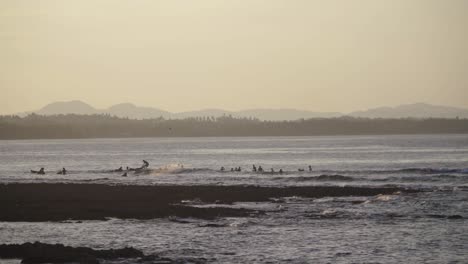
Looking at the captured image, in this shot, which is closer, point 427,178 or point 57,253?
point 57,253

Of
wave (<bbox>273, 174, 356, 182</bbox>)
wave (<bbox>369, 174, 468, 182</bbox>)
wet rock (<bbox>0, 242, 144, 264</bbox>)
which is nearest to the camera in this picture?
wet rock (<bbox>0, 242, 144, 264</bbox>)

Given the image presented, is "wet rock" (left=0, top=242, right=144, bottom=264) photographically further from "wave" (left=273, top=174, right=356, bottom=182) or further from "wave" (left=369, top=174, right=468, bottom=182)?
"wave" (left=369, top=174, right=468, bottom=182)

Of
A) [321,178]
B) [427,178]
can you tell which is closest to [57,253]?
[321,178]

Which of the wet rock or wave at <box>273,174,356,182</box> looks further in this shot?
wave at <box>273,174,356,182</box>

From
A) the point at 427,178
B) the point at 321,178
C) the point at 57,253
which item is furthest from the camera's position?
the point at 321,178

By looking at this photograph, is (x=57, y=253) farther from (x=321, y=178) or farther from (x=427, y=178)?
(x=427, y=178)

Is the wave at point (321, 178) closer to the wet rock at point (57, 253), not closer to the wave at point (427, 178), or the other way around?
the wave at point (427, 178)

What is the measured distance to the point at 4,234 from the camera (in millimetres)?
36281

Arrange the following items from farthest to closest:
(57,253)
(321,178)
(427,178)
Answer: (321,178) → (427,178) → (57,253)

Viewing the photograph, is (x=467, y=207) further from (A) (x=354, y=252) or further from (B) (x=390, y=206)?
(A) (x=354, y=252)

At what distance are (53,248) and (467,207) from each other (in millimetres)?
26717

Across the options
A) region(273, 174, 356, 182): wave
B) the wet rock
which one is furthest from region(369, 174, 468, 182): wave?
the wet rock

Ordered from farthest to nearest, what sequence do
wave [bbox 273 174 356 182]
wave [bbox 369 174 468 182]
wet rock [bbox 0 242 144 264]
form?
1. wave [bbox 273 174 356 182]
2. wave [bbox 369 174 468 182]
3. wet rock [bbox 0 242 144 264]

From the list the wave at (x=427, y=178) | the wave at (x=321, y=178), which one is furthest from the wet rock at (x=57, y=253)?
the wave at (x=427, y=178)
